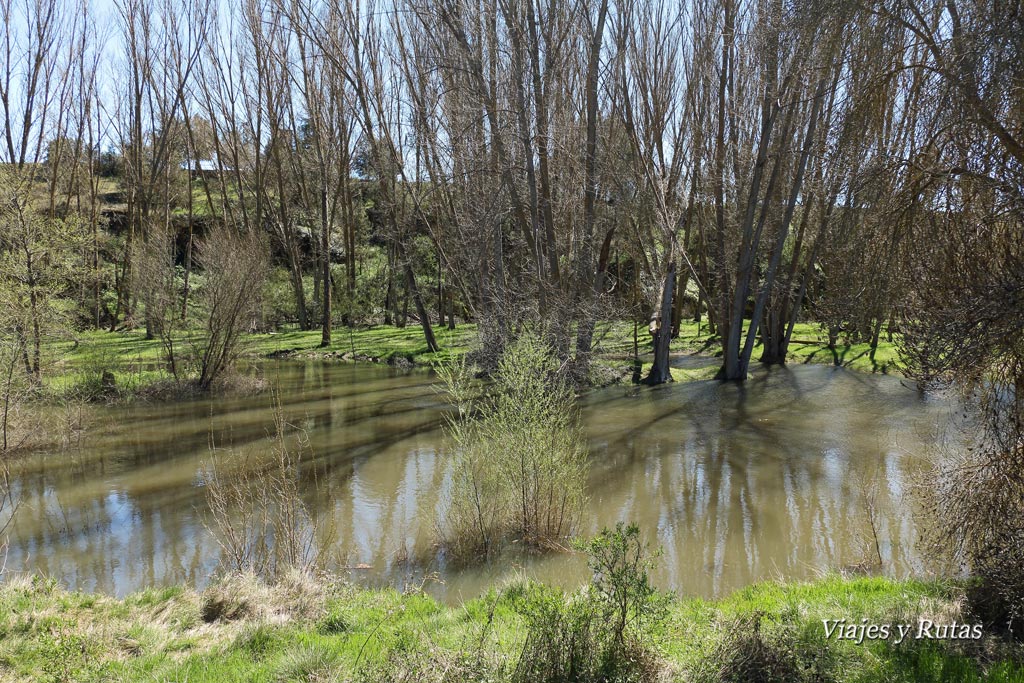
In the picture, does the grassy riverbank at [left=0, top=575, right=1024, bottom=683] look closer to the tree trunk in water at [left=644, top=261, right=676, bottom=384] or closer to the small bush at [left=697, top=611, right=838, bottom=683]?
the small bush at [left=697, top=611, right=838, bottom=683]

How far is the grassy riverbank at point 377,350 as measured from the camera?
55.5 feet

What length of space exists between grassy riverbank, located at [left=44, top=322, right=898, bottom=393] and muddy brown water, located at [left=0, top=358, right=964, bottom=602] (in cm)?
152

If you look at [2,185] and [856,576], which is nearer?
[856,576]

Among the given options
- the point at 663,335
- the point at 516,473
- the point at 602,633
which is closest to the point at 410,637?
the point at 602,633

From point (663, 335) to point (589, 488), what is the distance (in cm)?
978

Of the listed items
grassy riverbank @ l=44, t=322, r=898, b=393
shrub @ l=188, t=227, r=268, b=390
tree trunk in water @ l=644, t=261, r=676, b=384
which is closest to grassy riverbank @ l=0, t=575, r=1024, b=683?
grassy riverbank @ l=44, t=322, r=898, b=393

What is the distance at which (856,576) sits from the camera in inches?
242

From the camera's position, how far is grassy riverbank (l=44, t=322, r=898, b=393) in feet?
55.5

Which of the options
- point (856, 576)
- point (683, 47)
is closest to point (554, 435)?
point (856, 576)

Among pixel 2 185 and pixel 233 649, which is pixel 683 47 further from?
pixel 233 649

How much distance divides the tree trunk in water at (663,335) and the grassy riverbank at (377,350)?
0.71 metres

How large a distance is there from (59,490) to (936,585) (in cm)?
1133

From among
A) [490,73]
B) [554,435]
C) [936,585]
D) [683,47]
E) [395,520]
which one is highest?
[683,47]

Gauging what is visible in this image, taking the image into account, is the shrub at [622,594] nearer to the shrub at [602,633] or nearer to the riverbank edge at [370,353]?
the shrub at [602,633]
